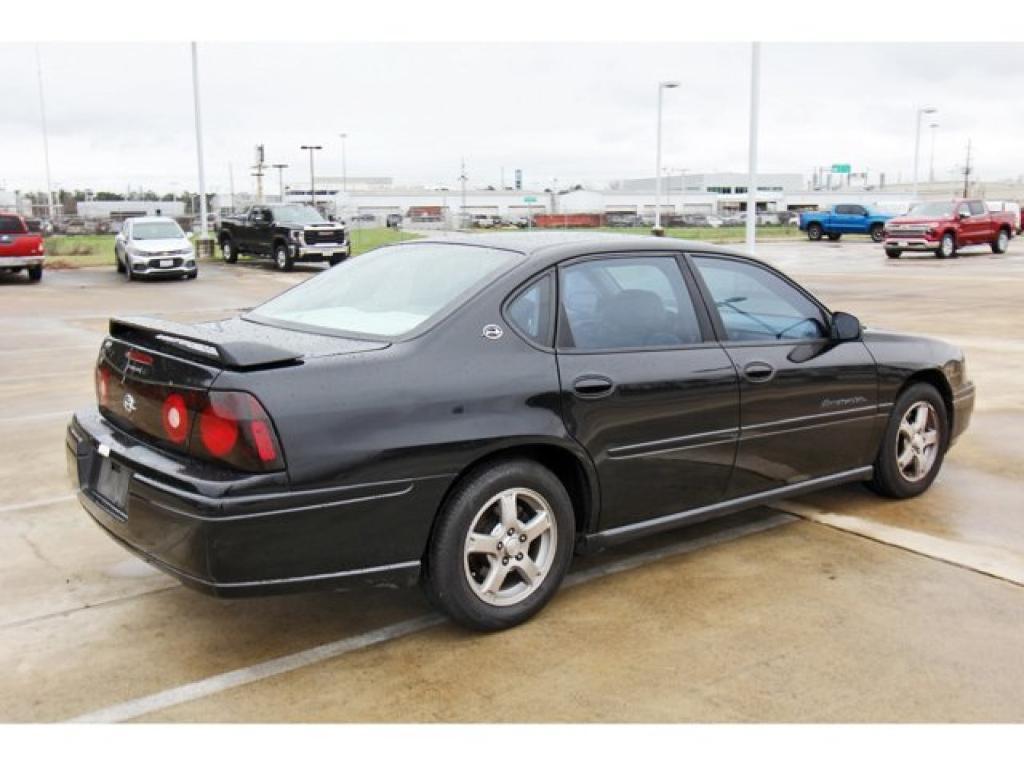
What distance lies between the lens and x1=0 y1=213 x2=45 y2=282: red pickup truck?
2433 centimetres

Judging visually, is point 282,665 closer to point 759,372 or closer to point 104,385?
point 104,385

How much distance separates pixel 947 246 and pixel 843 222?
1468 cm

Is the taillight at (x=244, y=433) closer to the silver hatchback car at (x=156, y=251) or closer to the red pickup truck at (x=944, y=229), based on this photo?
the silver hatchback car at (x=156, y=251)

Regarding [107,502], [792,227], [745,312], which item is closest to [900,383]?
[745,312]

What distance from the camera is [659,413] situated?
4.27m

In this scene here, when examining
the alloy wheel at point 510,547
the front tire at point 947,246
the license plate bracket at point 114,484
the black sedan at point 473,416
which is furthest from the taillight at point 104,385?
the front tire at point 947,246

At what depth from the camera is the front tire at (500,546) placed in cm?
370

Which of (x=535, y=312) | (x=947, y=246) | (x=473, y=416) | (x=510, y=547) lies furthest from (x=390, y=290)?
(x=947, y=246)

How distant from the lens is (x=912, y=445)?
18.1 feet

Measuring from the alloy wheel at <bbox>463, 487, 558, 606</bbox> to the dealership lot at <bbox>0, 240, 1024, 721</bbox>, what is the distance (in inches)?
7.5

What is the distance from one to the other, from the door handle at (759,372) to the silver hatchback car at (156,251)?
875 inches

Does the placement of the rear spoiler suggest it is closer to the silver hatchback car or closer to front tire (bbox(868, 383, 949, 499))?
front tire (bbox(868, 383, 949, 499))

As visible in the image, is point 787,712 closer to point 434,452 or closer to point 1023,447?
point 434,452

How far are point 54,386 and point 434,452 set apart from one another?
24.9 ft
